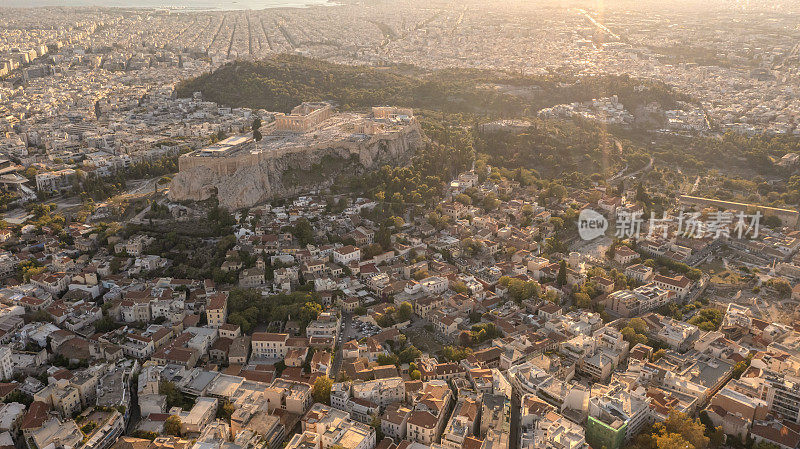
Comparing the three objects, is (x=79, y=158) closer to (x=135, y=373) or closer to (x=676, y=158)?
(x=135, y=373)

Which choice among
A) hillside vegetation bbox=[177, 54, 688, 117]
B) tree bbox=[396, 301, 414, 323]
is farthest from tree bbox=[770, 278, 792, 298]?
hillside vegetation bbox=[177, 54, 688, 117]

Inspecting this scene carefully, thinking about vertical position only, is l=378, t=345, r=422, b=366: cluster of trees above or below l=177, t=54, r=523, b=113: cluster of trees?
below

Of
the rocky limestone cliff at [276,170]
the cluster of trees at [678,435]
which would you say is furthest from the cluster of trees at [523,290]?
the rocky limestone cliff at [276,170]

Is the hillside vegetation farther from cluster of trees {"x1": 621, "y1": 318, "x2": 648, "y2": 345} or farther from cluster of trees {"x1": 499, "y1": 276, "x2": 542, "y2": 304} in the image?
cluster of trees {"x1": 621, "y1": 318, "x2": 648, "y2": 345}


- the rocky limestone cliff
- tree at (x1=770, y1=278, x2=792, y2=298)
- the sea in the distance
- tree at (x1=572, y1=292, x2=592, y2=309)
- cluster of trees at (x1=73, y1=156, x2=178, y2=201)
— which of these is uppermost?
the sea in the distance

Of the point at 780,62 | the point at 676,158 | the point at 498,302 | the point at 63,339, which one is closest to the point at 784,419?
the point at 498,302

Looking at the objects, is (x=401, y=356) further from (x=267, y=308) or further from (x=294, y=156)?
(x=294, y=156)
